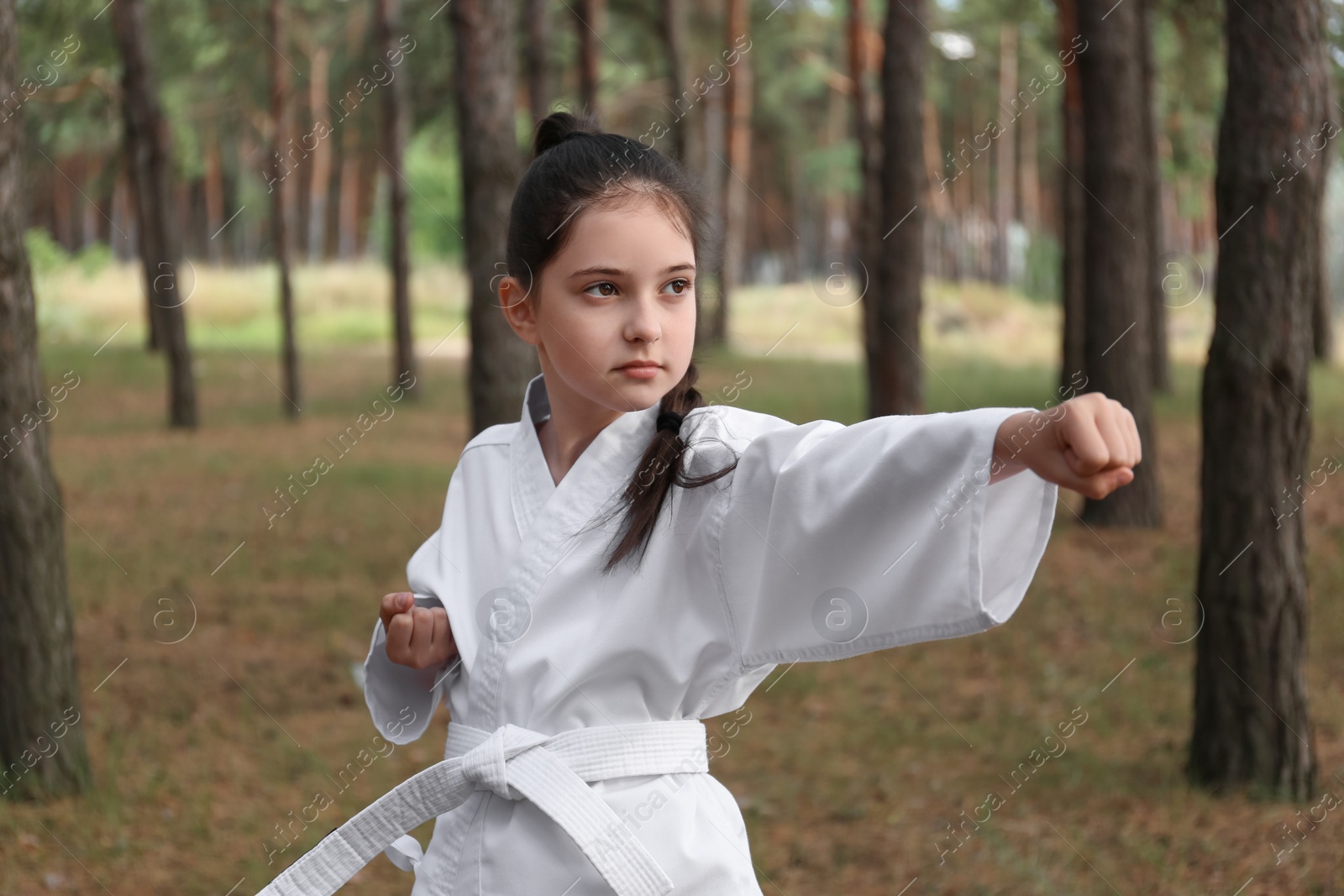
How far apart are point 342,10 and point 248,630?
1771 centimetres

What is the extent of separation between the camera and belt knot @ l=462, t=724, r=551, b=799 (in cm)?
189

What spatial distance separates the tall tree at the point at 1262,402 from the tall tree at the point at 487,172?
3.66 meters

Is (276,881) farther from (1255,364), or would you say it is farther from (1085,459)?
(1255,364)

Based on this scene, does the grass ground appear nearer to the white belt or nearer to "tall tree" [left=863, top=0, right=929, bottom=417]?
"tall tree" [left=863, top=0, right=929, bottom=417]

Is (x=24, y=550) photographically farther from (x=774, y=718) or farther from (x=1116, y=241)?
(x=1116, y=241)

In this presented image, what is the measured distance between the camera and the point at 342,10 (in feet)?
72.3

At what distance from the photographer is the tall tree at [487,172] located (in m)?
6.76

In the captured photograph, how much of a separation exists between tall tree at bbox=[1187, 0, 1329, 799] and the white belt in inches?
120

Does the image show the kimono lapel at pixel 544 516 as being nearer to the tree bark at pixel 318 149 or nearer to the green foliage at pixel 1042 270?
the tree bark at pixel 318 149

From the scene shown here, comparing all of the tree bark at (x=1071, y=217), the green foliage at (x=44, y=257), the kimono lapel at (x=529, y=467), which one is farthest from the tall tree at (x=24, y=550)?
the green foliage at (x=44, y=257)

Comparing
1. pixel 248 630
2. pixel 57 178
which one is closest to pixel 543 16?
pixel 248 630

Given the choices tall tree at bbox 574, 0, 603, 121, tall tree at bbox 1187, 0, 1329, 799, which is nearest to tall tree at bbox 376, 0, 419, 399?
tall tree at bbox 574, 0, 603, 121

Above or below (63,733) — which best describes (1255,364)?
above

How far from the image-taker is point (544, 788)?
1863mm
